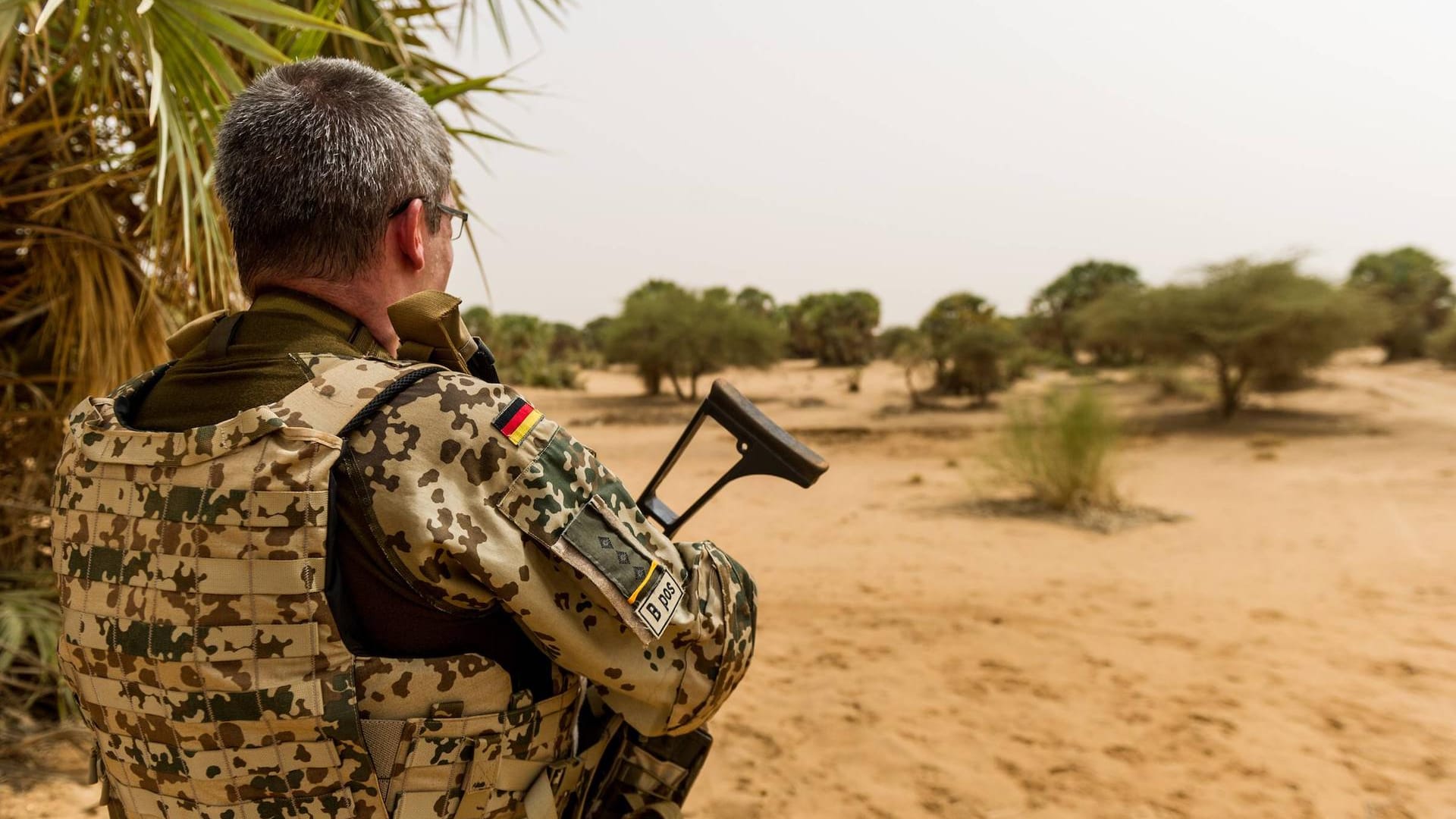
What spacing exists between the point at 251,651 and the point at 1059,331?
36.0 m

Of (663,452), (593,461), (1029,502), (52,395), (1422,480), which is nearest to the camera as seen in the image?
(593,461)

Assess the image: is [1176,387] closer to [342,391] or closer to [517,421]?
[517,421]

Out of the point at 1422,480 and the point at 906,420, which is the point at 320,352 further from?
the point at 906,420

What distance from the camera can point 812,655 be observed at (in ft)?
15.1

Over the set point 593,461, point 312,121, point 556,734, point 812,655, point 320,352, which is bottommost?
point 812,655

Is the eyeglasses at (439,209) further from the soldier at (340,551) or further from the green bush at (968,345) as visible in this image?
the green bush at (968,345)

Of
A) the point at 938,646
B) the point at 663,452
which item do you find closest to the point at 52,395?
the point at 938,646

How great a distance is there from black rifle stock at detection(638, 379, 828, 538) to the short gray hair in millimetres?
585

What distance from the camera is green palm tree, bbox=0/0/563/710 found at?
8.03ft

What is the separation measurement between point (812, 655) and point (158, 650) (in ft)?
12.7

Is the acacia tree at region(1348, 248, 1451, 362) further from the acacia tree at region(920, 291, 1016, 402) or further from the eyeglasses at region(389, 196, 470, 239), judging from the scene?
the eyeglasses at region(389, 196, 470, 239)

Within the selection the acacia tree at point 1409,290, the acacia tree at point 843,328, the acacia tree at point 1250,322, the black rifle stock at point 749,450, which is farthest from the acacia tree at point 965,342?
the black rifle stock at point 749,450

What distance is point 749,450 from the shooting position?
1509mm

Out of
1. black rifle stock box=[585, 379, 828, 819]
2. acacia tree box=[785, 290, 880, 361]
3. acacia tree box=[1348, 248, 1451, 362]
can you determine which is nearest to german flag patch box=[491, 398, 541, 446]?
black rifle stock box=[585, 379, 828, 819]
